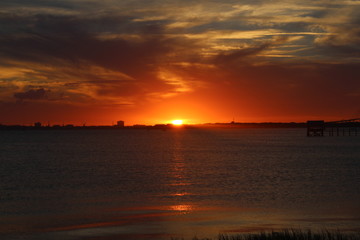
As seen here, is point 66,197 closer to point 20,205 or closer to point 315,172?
point 20,205

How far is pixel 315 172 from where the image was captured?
65875mm

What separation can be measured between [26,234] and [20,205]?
11433 millimetres

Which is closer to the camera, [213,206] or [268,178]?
[213,206]

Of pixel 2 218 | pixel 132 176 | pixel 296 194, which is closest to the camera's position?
pixel 2 218

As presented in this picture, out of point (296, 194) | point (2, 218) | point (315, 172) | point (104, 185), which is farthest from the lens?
point (315, 172)

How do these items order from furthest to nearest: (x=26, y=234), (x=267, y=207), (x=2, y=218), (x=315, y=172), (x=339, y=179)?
(x=315, y=172), (x=339, y=179), (x=267, y=207), (x=2, y=218), (x=26, y=234)

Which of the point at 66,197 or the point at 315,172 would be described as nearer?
the point at 66,197

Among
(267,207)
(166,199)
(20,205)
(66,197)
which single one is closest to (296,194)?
(267,207)

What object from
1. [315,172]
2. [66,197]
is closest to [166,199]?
[66,197]

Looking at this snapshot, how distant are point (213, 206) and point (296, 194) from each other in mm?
10319

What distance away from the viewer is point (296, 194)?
42.2 meters

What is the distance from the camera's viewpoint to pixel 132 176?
201 ft

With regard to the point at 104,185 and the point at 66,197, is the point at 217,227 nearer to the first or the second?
the point at 66,197

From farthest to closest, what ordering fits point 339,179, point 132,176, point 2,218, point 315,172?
point 315,172 → point 132,176 → point 339,179 → point 2,218
